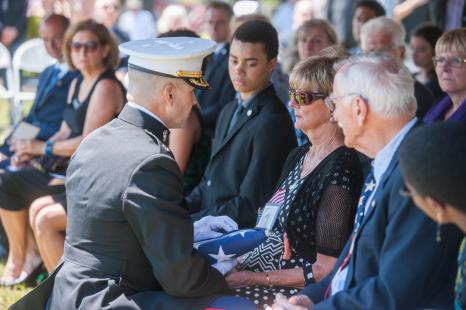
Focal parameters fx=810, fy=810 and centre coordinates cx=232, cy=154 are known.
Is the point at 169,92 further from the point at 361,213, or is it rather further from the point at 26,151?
the point at 26,151

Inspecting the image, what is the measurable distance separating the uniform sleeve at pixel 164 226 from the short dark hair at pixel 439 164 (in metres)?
0.95

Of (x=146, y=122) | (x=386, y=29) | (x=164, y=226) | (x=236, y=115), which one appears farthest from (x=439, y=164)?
(x=386, y=29)

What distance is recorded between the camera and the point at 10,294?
539 cm

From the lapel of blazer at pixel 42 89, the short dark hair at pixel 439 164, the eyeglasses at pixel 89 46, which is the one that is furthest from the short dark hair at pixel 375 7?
the short dark hair at pixel 439 164

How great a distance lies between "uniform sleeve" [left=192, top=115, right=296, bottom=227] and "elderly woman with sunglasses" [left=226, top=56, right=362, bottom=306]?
301mm

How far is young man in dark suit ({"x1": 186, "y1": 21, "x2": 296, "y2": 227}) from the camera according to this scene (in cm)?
416

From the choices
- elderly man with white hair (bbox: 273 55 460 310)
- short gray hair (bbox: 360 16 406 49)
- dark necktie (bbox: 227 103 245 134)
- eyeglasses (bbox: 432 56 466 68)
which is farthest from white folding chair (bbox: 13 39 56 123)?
elderly man with white hair (bbox: 273 55 460 310)

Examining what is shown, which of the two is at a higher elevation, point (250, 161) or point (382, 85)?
point (382, 85)

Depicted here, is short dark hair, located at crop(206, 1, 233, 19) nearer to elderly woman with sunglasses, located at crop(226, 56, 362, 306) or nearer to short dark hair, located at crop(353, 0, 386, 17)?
short dark hair, located at crop(353, 0, 386, 17)

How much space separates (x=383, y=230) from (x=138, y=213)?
871mm

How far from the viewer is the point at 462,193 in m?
2.25

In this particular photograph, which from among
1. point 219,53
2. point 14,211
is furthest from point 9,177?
point 219,53

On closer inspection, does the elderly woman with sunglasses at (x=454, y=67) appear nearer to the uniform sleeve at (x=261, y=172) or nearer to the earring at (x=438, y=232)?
the uniform sleeve at (x=261, y=172)

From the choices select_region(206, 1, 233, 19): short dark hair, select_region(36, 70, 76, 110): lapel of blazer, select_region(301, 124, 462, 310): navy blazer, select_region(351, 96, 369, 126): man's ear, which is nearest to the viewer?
select_region(301, 124, 462, 310): navy blazer
